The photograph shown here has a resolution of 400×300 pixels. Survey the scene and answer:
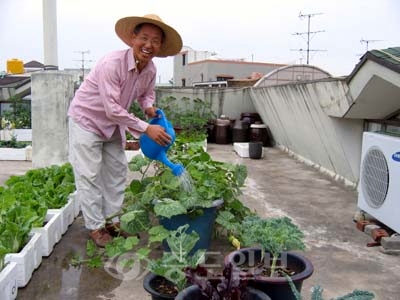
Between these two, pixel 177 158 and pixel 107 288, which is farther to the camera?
pixel 177 158

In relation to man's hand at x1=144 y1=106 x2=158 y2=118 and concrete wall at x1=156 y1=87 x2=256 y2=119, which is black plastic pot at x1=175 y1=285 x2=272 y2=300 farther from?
concrete wall at x1=156 y1=87 x2=256 y2=119

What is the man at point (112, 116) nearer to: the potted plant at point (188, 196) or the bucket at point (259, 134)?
the potted plant at point (188, 196)

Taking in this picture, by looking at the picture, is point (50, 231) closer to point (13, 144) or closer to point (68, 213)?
point (68, 213)

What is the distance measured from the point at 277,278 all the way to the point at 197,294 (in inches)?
14.4

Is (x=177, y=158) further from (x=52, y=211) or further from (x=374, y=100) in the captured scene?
(x=374, y=100)

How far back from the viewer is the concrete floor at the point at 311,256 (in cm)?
238

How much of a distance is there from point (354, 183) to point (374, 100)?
50.5 inches

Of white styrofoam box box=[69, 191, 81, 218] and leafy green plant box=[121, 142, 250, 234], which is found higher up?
leafy green plant box=[121, 142, 250, 234]

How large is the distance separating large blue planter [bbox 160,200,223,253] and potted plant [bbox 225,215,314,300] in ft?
1.92

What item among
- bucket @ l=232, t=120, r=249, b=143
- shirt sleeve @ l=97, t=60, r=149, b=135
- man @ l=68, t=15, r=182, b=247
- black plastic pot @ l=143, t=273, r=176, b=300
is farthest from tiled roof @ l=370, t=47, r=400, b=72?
bucket @ l=232, t=120, r=249, b=143

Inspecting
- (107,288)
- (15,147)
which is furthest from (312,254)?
(15,147)

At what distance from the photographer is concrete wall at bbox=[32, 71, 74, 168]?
5.45m

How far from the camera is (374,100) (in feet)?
12.7

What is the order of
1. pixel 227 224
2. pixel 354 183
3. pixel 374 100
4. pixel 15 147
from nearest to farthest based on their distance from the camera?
1. pixel 227 224
2. pixel 374 100
3. pixel 354 183
4. pixel 15 147
